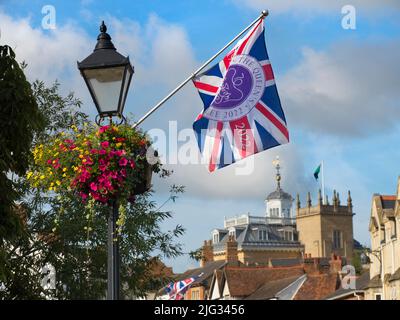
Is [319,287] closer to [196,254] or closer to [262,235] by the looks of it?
[196,254]

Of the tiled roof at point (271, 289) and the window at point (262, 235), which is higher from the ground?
the window at point (262, 235)

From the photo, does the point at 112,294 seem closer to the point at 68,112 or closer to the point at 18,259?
the point at 18,259

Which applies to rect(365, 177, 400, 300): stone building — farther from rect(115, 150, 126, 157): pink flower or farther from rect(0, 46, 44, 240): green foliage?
rect(115, 150, 126, 157): pink flower

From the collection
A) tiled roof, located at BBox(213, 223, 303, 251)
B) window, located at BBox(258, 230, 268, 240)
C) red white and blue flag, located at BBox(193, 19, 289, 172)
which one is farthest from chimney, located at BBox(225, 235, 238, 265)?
red white and blue flag, located at BBox(193, 19, 289, 172)

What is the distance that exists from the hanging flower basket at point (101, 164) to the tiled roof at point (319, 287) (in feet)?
288

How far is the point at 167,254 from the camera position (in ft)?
79.9

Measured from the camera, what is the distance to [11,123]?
45.1 ft

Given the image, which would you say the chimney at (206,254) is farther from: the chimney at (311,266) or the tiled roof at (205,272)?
the chimney at (311,266)

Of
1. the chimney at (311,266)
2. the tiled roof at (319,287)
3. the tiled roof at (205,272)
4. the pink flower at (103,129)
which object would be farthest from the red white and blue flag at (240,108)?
the tiled roof at (205,272)

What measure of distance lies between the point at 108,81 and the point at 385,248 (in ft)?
193

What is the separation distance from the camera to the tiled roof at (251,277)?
111688mm

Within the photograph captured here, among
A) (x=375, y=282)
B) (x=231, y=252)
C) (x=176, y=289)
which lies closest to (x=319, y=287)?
(x=375, y=282)
